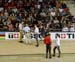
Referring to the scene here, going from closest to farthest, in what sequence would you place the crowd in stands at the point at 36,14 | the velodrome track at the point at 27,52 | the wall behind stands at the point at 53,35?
the velodrome track at the point at 27,52
the wall behind stands at the point at 53,35
the crowd in stands at the point at 36,14

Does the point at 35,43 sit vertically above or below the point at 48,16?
below

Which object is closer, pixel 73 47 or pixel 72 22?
pixel 73 47

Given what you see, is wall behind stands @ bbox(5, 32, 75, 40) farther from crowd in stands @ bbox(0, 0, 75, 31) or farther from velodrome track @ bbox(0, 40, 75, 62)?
velodrome track @ bbox(0, 40, 75, 62)

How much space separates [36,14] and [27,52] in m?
6.90

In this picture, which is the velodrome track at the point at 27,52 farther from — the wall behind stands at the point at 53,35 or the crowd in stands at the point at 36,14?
the crowd in stands at the point at 36,14

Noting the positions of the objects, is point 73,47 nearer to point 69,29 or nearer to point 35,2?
point 69,29

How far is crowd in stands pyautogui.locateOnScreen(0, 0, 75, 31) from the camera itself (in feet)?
99.4

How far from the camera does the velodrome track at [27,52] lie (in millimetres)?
23188

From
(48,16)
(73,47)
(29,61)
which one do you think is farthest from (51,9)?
(29,61)

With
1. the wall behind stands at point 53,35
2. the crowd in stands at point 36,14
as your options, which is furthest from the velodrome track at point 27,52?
the crowd in stands at point 36,14

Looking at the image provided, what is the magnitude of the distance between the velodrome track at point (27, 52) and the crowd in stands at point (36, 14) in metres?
1.78

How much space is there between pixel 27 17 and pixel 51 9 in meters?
2.45

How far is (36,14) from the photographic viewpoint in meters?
31.4

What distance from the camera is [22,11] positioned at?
104 feet
